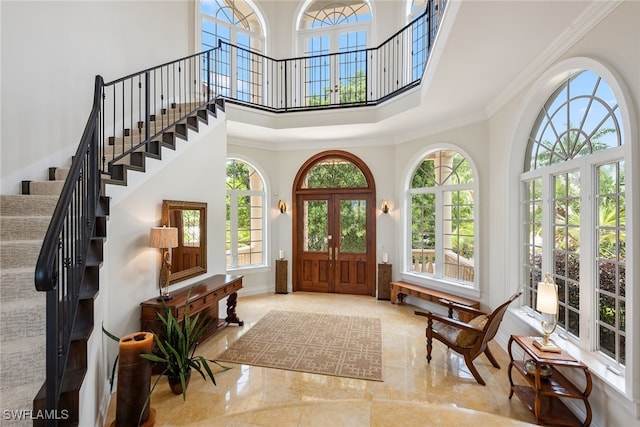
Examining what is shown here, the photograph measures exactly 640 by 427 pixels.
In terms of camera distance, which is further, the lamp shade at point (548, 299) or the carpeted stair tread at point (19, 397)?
the lamp shade at point (548, 299)

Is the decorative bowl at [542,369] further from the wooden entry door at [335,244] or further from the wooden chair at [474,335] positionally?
the wooden entry door at [335,244]

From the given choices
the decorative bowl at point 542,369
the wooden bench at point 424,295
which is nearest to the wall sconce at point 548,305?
the decorative bowl at point 542,369

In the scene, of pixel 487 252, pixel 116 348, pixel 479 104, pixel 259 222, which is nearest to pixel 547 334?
pixel 487 252

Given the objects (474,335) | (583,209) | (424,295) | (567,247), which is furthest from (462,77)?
(424,295)

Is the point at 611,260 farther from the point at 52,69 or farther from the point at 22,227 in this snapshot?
the point at 52,69

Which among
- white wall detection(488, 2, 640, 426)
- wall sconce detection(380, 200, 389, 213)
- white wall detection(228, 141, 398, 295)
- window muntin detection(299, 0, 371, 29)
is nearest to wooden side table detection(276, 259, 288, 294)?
white wall detection(228, 141, 398, 295)

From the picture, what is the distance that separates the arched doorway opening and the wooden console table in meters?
2.27

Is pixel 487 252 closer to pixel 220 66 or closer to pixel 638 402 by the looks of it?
pixel 638 402

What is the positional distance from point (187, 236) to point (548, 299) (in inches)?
162

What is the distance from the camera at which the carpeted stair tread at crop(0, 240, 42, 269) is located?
2.09 meters

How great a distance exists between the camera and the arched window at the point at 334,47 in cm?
643

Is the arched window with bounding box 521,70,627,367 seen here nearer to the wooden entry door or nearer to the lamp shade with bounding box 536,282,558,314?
the lamp shade with bounding box 536,282,558,314

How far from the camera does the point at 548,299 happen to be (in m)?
2.65

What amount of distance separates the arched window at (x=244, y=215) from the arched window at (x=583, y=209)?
493cm
